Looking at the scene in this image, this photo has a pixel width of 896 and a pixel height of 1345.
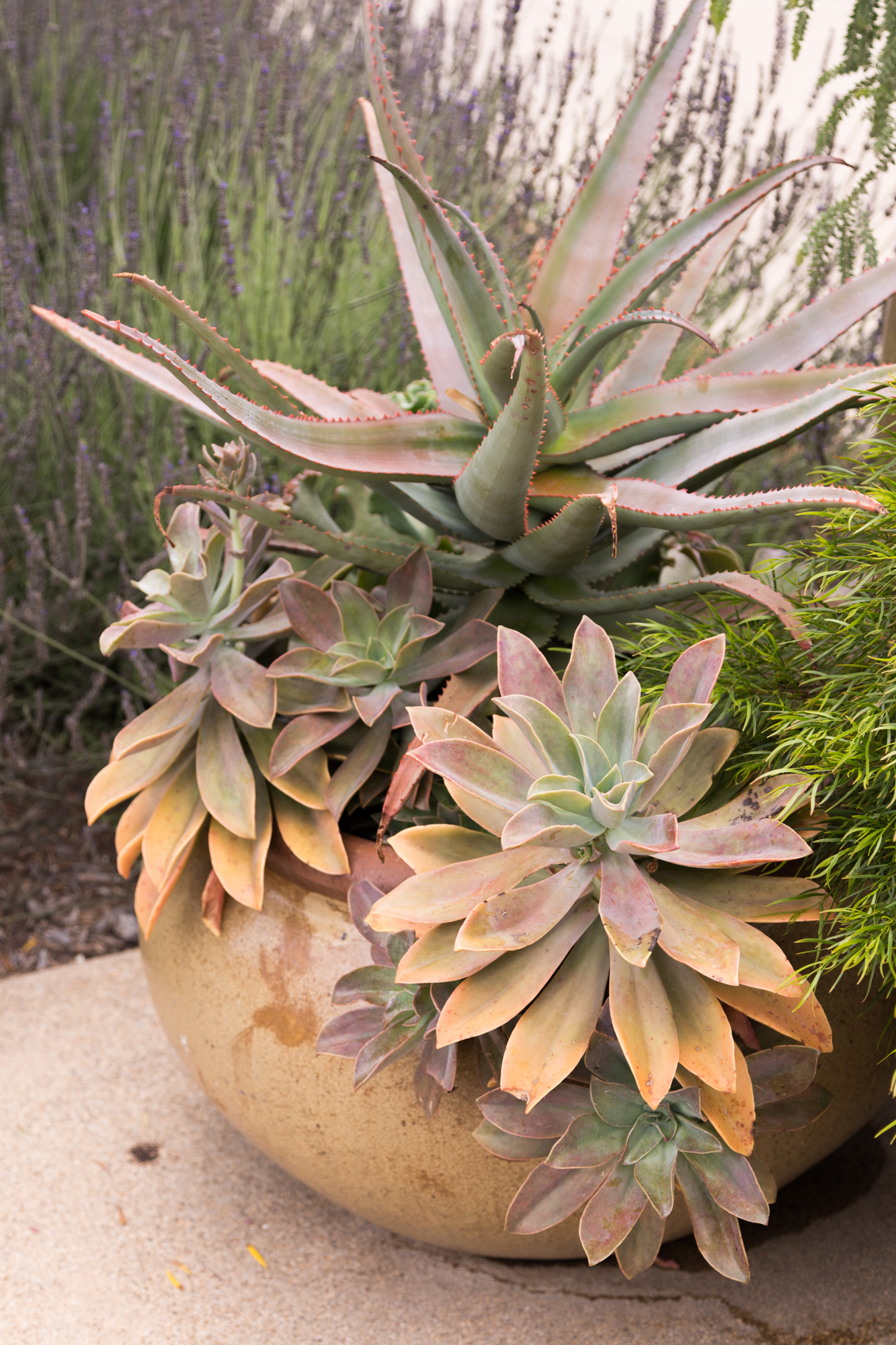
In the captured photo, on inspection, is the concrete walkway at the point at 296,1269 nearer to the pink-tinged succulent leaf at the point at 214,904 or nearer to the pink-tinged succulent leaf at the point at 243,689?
the pink-tinged succulent leaf at the point at 214,904

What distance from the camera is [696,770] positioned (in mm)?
937

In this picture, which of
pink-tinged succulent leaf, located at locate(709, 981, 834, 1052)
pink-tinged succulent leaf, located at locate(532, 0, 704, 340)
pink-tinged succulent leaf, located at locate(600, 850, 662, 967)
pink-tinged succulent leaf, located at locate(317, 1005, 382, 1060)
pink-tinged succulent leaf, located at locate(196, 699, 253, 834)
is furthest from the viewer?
pink-tinged succulent leaf, located at locate(532, 0, 704, 340)

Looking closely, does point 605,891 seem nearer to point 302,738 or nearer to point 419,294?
point 302,738

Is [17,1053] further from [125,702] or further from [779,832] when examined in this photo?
[779,832]

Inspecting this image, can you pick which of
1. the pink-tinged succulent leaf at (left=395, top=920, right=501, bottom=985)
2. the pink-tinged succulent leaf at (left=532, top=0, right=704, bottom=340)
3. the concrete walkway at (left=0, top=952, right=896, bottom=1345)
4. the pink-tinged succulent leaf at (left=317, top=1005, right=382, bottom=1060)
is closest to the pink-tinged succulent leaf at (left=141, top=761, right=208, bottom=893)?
the pink-tinged succulent leaf at (left=317, top=1005, right=382, bottom=1060)

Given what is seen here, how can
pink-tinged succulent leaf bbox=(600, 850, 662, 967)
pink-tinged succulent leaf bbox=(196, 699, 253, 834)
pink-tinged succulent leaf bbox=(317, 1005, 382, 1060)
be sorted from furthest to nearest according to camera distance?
pink-tinged succulent leaf bbox=(196, 699, 253, 834) < pink-tinged succulent leaf bbox=(317, 1005, 382, 1060) < pink-tinged succulent leaf bbox=(600, 850, 662, 967)

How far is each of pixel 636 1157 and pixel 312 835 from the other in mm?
446

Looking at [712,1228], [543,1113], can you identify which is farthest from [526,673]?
[712,1228]

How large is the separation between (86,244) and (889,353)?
1.43m

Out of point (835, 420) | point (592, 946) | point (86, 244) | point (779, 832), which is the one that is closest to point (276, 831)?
point (592, 946)

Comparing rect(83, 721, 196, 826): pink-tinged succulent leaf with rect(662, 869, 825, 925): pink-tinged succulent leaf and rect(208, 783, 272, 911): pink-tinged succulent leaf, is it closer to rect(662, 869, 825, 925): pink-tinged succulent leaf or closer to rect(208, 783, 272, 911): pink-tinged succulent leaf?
rect(208, 783, 272, 911): pink-tinged succulent leaf

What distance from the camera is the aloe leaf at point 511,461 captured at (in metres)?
0.95

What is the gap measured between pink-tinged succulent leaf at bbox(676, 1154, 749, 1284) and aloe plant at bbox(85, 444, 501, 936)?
43 centimetres

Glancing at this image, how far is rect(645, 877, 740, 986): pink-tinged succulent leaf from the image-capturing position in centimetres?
81
